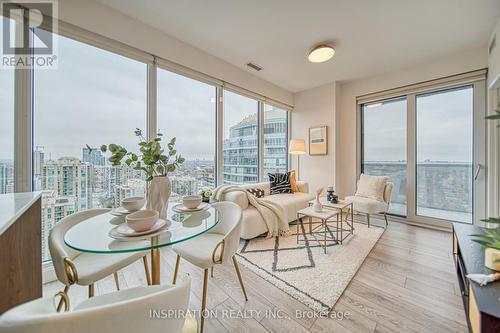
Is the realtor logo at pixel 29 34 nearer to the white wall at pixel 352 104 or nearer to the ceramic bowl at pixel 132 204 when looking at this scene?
the ceramic bowl at pixel 132 204

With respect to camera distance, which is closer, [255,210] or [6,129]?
[6,129]

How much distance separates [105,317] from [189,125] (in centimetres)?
278

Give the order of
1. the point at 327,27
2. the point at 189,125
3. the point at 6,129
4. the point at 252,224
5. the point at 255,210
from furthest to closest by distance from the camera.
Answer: the point at 189,125
the point at 255,210
the point at 252,224
the point at 327,27
the point at 6,129

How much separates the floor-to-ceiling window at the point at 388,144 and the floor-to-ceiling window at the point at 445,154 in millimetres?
231

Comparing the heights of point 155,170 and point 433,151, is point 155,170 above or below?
below

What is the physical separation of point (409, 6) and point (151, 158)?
2989 mm

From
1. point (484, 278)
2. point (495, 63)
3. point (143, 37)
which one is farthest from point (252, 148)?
point (495, 63)

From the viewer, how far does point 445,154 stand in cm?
321

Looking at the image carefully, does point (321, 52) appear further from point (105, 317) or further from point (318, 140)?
point (105, 317)

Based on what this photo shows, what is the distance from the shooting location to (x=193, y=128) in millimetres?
3082

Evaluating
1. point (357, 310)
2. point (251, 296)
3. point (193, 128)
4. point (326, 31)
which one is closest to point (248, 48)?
point (326, 31)

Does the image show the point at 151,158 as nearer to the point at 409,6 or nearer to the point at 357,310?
the point at 357,310

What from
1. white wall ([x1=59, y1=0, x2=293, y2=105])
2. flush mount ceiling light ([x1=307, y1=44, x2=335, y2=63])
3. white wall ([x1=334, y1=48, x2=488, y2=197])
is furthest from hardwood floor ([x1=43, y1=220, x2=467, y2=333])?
flush mount ceiling light ([x1=307, y1=44, x2=335, y2=63])

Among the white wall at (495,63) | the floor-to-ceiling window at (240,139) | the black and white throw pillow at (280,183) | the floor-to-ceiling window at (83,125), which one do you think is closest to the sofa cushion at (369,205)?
the black and white throw pillow at (280,183)
